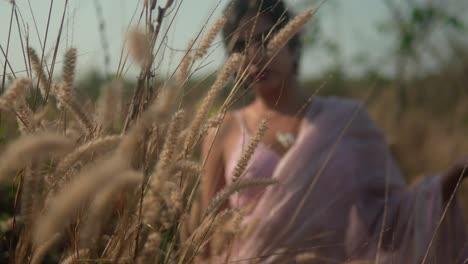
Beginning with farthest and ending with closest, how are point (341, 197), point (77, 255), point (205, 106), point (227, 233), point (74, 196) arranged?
point (341, 197) < point (227, 233) < point (205, 106) < point (77, 255) < point (74, 196)

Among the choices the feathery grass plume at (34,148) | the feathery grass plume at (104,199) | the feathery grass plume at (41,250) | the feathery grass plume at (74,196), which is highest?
the feathery grass plume at (34,148)

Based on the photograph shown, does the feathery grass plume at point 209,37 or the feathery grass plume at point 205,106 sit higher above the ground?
the feathery grass plume at point 209,37

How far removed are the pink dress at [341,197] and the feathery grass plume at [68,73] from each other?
3.00 ft

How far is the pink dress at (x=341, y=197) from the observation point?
1.74 metres

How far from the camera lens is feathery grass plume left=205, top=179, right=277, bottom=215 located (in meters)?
0.86

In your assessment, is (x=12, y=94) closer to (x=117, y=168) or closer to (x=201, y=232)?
(x=117, y=168)

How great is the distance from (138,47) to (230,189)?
229mm

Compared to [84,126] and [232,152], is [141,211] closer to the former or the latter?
[84,126]

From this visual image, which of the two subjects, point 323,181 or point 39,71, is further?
point 323,181

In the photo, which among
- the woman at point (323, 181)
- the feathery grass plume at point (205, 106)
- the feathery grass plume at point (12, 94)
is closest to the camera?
the feathery grass plume at point (12, 94)

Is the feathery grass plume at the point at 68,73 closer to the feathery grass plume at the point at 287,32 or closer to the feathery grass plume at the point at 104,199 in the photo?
the feathery grass plume at the point at 104,199

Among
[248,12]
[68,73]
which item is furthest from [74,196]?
[248,12]

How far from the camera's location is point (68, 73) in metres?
0.83

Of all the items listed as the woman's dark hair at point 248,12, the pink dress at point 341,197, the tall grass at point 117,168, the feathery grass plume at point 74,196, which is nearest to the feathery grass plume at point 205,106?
the tall grass at point 117,168
